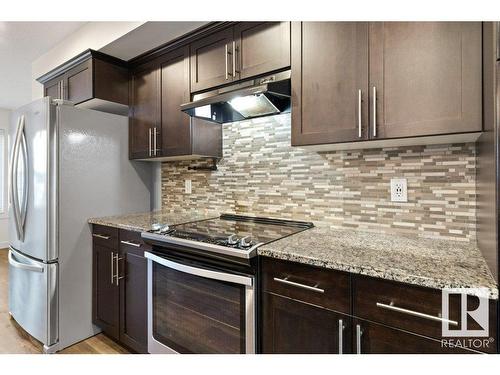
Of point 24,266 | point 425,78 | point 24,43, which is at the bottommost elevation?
point 24,266

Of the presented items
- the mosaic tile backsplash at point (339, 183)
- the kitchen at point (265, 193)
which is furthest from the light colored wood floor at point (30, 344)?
the mosaic tile backsplash at point (339, 183)

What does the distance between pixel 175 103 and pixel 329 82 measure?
121cm

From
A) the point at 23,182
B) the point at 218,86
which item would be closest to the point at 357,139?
the point at 218,86

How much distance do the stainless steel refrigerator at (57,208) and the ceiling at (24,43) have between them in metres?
0.80

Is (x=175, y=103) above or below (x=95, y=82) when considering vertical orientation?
below

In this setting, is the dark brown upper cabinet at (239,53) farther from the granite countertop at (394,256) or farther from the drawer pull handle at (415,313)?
the drawer pull handle at (415,313)

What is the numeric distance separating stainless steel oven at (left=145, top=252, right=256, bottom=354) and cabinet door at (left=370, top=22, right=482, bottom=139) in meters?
0.98

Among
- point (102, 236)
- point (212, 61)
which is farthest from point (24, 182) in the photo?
point (212, 61)

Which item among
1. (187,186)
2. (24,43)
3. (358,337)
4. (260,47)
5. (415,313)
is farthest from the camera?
(24,43)

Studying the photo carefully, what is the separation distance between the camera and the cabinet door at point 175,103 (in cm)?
207

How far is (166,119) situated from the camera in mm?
2203

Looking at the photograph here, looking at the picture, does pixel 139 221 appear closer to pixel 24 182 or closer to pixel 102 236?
pixel 102 236

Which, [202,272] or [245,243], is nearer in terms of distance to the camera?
[245,243]

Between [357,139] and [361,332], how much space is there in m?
0.83
